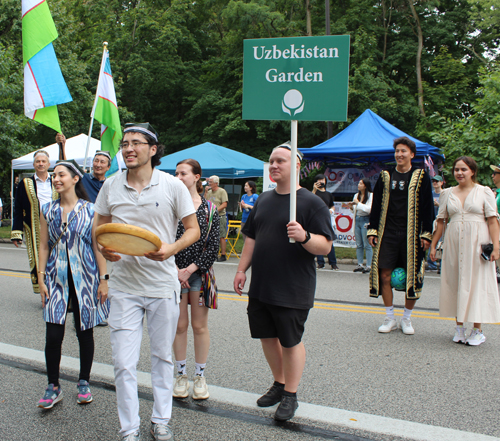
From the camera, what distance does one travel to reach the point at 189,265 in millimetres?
3711

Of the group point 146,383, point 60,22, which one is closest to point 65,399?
point 146,383

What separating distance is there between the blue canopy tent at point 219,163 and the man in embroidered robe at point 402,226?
1087cm

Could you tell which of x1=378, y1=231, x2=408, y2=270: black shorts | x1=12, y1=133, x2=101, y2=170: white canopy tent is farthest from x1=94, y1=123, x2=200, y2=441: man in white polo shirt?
x1=12, y1=133, x2=101, y2=170: white canopy tent

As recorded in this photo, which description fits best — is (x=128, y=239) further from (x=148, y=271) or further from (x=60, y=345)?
(x=60, y=345)

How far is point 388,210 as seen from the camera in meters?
5.53

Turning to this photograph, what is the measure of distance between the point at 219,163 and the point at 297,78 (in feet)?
43.8

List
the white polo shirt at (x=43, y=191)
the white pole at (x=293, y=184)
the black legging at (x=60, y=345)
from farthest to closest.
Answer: the white polo shirt at (x=43, y=191)
the black legging at (x=60, y=345)
the white pole at (x=293, y=184)

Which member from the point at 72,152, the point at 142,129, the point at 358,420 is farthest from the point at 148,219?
the point at 72,152

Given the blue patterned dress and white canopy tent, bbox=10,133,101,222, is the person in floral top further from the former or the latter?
white canopy tent, bbox=10,133,101,222

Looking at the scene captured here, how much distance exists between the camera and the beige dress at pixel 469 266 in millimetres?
5180

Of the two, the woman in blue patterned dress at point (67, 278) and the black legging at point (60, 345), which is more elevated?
the woman in blue patterned dress at point (67, 278)

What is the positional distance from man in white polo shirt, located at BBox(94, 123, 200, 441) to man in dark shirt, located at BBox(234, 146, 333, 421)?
59 centimetres

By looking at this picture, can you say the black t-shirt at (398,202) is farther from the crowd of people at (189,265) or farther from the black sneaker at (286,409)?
the black sneaker at (286,409)

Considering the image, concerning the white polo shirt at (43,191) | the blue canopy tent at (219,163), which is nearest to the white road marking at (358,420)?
the white polo shirt at (43,191)
